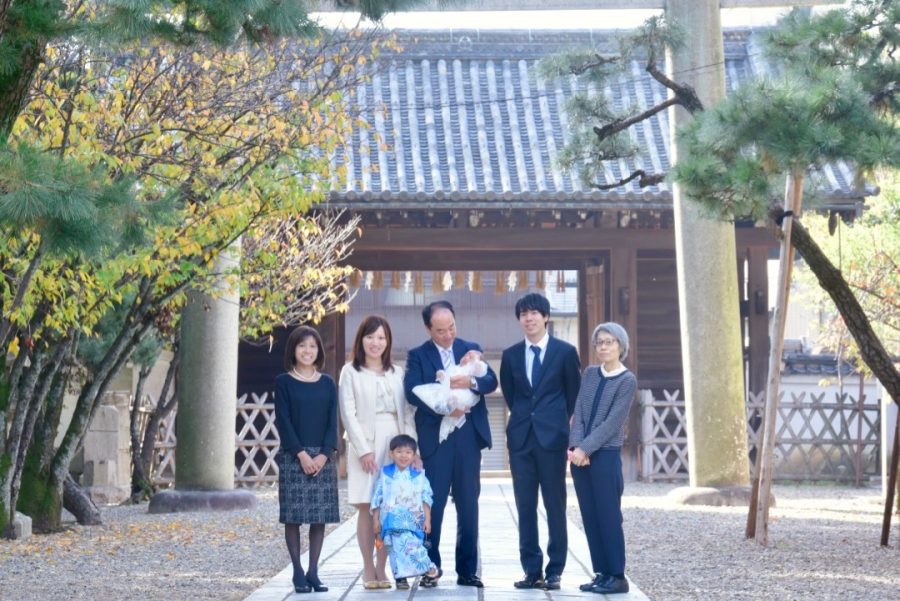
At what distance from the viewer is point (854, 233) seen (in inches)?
606

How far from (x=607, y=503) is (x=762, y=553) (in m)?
2.75

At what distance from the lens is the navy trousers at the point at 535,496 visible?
732cm

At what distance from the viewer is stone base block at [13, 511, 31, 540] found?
1066cm

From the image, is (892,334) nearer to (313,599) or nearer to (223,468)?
(223,468)

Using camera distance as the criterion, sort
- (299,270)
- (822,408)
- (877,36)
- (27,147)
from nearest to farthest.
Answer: (27,147) → (877,36) → (299,270) → (822,408)

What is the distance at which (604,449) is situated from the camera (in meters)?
7.23

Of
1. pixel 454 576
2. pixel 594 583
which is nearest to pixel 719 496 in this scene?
pixel 454 576

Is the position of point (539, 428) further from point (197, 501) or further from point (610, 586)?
point (197, 501)

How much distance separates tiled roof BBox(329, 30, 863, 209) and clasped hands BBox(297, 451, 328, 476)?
8728 mm

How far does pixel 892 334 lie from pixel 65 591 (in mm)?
11281

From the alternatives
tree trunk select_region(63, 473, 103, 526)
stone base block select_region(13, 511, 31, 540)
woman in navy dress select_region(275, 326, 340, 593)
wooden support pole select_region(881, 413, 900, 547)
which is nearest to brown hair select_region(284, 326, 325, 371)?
woman in navy dress select_region(275, 326, 340, 593)

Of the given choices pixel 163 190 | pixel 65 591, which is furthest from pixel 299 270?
pixel 65 591

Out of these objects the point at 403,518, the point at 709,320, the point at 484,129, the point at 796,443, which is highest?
the point at 484,129

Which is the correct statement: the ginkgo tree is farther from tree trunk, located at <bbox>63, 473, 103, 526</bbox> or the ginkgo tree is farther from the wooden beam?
the wooden beam
